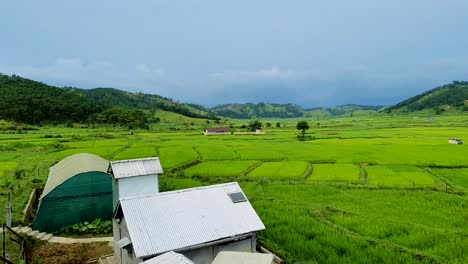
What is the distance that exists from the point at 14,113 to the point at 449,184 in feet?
264

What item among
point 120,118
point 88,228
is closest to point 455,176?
point 88,228

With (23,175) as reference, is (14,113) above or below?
above

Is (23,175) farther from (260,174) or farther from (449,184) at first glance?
(449,184)

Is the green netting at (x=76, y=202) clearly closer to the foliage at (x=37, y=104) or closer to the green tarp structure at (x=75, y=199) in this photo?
the green tarp structure at (x=75, y=199)

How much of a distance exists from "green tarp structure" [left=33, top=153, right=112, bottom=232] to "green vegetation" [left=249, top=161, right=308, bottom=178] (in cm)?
1221

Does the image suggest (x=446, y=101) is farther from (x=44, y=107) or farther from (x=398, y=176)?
(x=44, y=107)

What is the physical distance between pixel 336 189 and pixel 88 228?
1421cm

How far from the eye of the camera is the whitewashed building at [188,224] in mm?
10578

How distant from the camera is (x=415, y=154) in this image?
34.6 metres

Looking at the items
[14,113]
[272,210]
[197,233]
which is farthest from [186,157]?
[14,113]

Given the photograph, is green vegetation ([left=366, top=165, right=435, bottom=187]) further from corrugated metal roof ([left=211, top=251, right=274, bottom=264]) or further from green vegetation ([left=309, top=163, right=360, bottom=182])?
corrugated metal roof ([left=211, top=251, right=274, bottom=264])

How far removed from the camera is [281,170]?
1147 inches

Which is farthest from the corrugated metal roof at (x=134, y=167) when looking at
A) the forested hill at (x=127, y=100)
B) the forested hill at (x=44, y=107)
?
the forested hill at (x=127, y=100)

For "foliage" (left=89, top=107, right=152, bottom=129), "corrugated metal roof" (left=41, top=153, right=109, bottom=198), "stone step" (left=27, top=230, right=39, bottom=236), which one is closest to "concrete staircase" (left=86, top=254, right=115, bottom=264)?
"stone step" (left=27, top=230, right=39, bottom=236)
